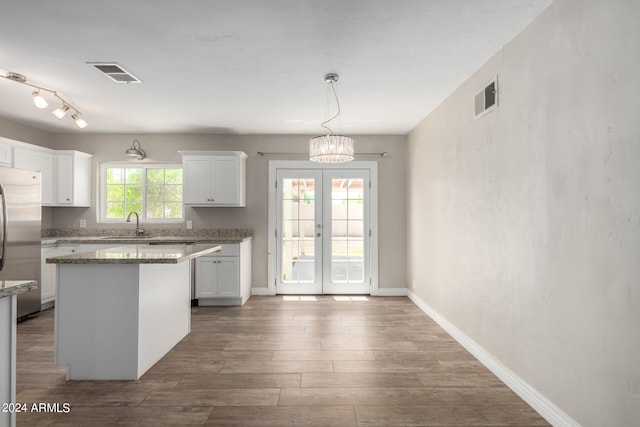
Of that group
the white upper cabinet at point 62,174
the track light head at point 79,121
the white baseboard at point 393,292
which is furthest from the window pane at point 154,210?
the white baseboard at point 393,292

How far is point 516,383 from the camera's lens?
2488mm

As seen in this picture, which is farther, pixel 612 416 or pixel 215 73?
pixel 215 73

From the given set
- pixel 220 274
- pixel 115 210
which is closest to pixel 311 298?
pixel 220 274

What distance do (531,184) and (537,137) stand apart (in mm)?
298

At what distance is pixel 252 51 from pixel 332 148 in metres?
1.11

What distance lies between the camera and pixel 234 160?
205 inches

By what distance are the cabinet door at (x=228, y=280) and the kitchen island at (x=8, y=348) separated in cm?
338

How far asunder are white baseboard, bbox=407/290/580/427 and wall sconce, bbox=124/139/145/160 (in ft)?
15.6

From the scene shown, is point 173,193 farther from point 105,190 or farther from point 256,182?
point 256,182

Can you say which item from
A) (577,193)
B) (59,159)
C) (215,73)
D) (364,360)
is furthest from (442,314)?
(59,159)

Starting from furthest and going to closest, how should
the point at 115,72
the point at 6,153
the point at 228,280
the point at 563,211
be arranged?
the point at 228,280 → the point at 6,153 → the point at 115,72 → the point at 563,211

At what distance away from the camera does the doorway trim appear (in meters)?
5.57

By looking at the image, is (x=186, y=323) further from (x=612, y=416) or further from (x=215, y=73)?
(x=612, y=416)

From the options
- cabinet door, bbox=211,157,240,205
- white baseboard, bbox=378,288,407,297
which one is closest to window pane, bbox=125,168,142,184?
cabinet door, bbox=211,157,240,205
